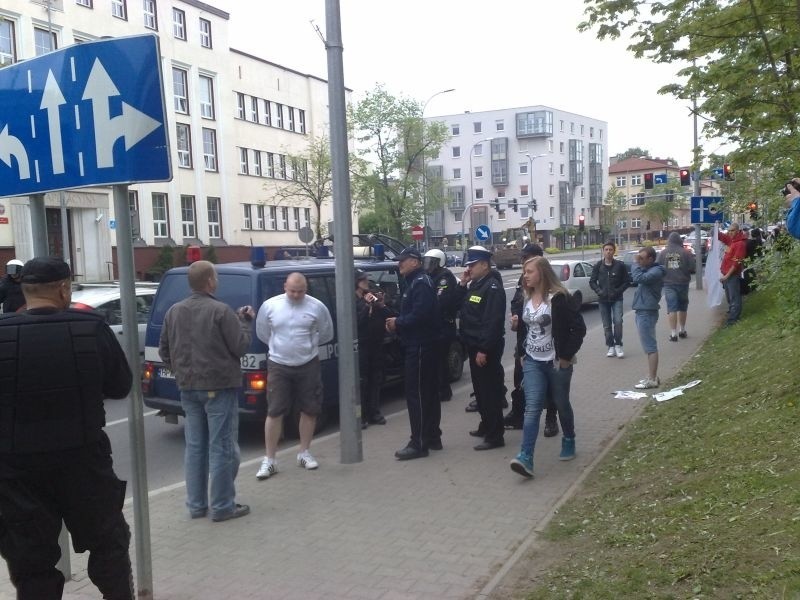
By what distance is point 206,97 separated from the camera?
44.2 m

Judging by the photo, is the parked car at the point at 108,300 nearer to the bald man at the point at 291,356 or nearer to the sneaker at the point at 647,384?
the bald man at the point at 291,356

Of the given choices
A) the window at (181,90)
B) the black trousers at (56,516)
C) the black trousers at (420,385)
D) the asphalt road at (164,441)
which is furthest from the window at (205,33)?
the black trousers at (56,516)

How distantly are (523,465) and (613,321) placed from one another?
24.3ft

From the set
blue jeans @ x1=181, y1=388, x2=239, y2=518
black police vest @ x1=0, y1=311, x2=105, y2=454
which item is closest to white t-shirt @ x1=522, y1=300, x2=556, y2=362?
blue jeans @ x1=181, y1=388, x2=239, y2=518

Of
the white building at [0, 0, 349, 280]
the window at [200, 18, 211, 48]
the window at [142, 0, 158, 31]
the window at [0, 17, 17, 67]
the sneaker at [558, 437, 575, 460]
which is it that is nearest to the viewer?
the sneaker at [558, 437, 575, 460]

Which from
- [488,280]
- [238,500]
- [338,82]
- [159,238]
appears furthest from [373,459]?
[159,238]

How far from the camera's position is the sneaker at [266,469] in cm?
680

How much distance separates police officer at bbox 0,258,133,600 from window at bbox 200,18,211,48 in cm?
4365

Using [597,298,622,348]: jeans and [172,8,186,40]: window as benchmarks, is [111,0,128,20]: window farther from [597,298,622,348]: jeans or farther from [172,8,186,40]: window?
[597,298,622,348]: jeans

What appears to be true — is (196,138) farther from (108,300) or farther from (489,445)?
(489,445)

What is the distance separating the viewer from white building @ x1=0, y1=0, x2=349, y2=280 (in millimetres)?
33719

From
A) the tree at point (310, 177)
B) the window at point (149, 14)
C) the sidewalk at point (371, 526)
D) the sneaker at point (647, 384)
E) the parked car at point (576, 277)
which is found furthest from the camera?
the tree at point (310, 177)

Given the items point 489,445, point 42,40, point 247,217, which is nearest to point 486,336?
point 489,445

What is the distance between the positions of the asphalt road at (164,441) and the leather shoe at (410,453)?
1387 millimetres
